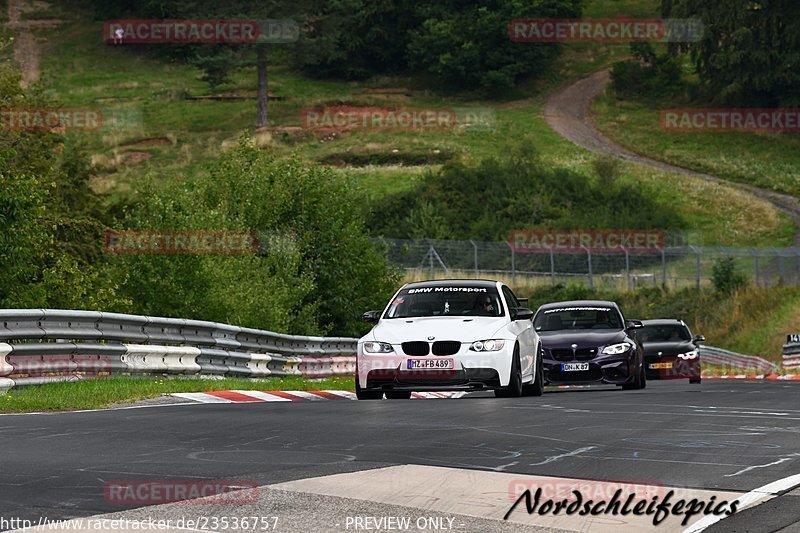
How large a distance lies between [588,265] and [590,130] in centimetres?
4522

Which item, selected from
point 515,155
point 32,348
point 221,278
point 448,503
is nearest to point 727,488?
point 448,503

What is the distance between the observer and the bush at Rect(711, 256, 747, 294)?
2185 inches

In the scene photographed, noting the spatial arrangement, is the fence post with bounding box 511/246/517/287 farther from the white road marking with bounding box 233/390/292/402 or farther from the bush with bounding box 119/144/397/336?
the white road marking with bounding box 233/390/292/402

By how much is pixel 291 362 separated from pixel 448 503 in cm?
1906

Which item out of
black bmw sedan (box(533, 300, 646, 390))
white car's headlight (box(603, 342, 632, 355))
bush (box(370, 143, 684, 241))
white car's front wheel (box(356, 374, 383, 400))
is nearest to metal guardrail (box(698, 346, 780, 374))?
black bmw sedan (box(533, 300, 646, 390))

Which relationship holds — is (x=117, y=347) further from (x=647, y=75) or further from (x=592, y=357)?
(x=647, y=75)

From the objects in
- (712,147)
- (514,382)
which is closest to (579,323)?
(514,382)

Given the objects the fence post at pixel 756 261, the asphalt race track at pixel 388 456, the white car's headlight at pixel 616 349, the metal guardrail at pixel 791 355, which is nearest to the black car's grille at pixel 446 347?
the asphalt race track at pixel 388 456

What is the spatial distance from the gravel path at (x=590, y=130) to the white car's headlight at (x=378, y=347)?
58.0 meters

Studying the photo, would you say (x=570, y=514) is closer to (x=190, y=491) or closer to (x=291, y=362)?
(x=190, y=491)

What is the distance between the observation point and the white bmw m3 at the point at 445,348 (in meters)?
17.5

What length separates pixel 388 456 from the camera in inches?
413

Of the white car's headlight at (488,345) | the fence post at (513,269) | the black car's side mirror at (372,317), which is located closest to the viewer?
the white car's headlight at (488,345)

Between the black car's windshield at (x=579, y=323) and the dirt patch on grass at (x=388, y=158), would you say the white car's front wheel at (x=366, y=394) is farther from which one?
the dirt patch on grass at (x=388, y=158)
